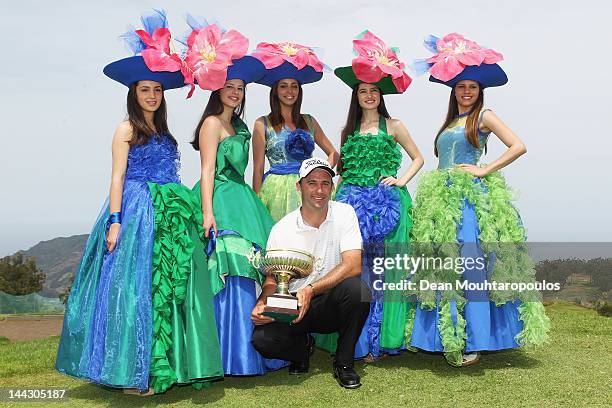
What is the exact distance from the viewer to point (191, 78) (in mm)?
4805

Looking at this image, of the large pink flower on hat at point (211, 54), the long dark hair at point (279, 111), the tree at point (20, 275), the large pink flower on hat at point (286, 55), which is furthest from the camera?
the tree at point (20, 275)

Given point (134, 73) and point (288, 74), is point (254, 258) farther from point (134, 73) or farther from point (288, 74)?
point (288, 74)

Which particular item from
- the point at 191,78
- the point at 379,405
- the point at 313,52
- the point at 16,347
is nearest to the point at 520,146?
the point at 313,52

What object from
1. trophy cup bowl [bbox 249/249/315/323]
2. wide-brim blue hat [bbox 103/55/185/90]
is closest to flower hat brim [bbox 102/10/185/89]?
wide-brim blue hat [bbox 103/55/185/90]

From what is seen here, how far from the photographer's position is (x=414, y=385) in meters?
4.55

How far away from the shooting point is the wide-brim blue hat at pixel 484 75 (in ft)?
17.2

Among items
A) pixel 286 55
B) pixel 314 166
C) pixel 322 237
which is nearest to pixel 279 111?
pixel 286 55

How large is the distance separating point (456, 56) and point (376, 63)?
2.44 feet

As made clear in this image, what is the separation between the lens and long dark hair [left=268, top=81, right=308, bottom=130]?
5406 mm

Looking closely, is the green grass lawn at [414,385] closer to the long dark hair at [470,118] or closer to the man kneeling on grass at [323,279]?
the man kneeling on grass at [323,279]

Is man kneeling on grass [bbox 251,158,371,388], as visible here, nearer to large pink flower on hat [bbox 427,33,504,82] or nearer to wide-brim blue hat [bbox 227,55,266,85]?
wide-brim blue hat [bbox 227,55,266,85]

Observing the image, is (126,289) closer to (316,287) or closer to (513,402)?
(316,287)

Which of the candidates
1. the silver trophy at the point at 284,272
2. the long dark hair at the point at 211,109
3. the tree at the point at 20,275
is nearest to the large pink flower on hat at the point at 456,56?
the long dark hair at the point at 211,109

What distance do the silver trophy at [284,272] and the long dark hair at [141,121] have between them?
138 centimetres
